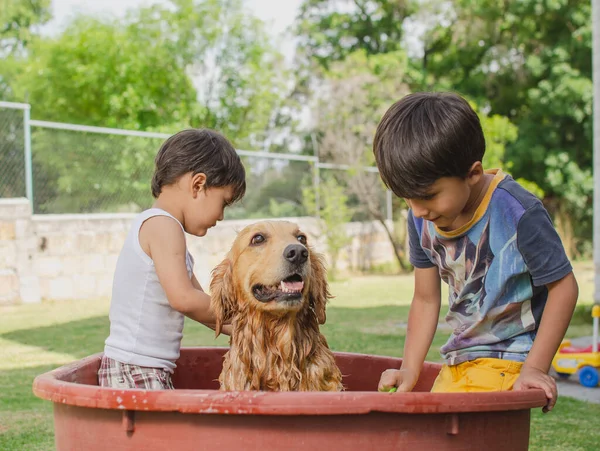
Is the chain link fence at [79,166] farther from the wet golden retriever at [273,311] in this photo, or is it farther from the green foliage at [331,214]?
the wet golden retriever at [273,311]

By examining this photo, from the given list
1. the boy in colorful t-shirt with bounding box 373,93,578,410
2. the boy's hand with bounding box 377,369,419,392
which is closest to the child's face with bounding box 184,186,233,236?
the boy in colorful t-shirt with bounding box 373,93,578,410

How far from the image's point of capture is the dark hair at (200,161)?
3471 mm

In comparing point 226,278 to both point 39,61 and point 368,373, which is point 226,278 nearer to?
point 368,373

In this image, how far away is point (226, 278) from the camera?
10.7 feet

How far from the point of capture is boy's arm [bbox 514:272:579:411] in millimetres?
2396

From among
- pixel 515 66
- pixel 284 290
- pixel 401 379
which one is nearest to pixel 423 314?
pixel 401 379

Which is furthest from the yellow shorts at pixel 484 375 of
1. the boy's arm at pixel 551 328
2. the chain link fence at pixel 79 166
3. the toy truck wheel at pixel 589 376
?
the chain link fence at pixel 79 166

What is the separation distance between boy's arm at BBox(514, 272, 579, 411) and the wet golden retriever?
994 mm

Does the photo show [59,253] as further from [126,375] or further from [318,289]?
[318,289]

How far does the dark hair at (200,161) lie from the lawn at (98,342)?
1.93 m

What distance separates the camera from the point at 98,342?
8.40m

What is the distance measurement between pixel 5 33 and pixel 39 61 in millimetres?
9807

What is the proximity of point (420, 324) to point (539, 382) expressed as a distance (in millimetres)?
869

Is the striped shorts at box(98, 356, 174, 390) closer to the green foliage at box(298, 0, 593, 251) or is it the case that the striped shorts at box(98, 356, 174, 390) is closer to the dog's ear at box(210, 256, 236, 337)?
the dog's ear at box(210, 256, 236, 337)
